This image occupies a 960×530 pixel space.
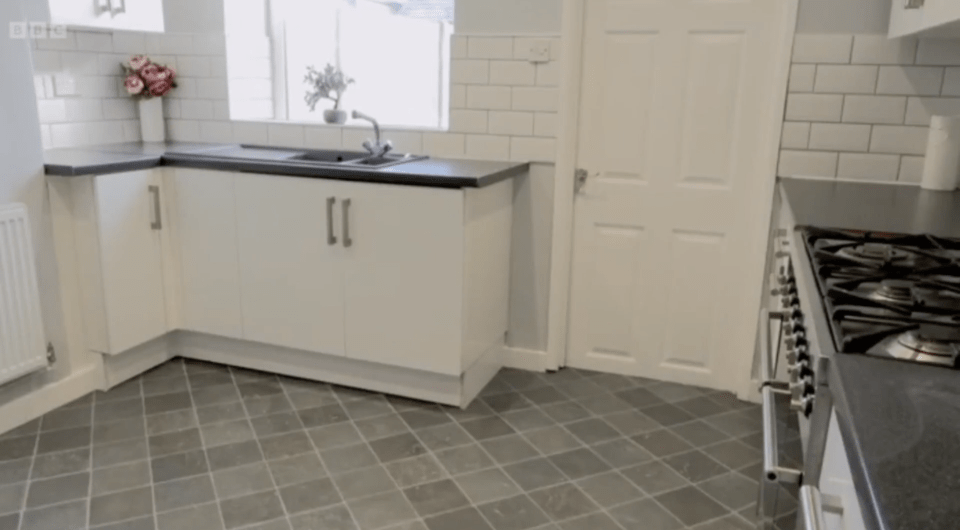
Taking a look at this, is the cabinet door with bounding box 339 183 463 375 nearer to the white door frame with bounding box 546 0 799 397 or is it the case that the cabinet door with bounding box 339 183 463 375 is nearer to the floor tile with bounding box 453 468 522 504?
the floor tile with bounding box 453 468 522 504

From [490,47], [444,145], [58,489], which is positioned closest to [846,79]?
[490,47]

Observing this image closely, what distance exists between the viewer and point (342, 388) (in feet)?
9.98

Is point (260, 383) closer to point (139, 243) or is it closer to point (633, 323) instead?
point (139, 243)

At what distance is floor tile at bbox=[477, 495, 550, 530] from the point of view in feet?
7.00

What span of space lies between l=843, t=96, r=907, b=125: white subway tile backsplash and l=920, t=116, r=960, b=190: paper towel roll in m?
0.15

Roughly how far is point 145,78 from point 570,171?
2036mm

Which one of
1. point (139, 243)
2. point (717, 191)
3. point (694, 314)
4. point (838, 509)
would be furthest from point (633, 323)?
point (838, 509)

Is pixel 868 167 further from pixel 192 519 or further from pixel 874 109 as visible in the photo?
pixel 192 519

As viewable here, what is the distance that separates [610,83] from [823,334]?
207 cm

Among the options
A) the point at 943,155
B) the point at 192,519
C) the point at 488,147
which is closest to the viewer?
the point at 192,519

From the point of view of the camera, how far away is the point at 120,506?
7.13ft

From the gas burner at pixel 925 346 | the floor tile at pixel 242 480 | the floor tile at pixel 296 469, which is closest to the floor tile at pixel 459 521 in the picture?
the floor tile at pixel 296 469

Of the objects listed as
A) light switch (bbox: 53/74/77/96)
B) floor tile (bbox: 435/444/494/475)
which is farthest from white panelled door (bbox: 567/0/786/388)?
light switch (bbox: 53/74/77/96)

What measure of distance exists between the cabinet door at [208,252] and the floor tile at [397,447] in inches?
36.2
